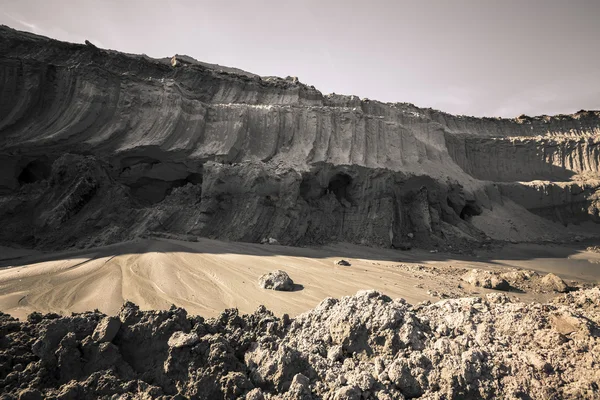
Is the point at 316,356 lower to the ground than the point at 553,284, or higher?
higher

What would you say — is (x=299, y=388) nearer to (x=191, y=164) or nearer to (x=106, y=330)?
(x=106, y=330)

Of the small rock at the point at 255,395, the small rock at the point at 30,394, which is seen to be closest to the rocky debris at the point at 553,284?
the small rock at the point at 255,395

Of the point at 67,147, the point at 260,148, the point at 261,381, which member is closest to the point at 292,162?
the point at 260,148

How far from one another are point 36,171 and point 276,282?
33.8ft

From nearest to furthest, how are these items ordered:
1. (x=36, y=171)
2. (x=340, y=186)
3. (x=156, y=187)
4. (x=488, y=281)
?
1. (x=488, y=281)
2. (x=36, y=171)
3. (x=156, y=187)
4. (x=340, y=186)

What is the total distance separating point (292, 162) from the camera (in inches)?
531

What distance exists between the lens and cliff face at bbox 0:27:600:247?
9.50 m

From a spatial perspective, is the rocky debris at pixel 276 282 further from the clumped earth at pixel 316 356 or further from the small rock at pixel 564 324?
the small rock at pixel 564 324

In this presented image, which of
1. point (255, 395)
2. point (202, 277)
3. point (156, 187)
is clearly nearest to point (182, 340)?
point (255, 395)

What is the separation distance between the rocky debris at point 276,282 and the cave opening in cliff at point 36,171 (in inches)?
377

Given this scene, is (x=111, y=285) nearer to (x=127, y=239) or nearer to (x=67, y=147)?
(x=127, y=239)

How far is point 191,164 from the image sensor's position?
1203cm

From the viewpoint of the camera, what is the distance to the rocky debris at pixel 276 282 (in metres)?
5.87

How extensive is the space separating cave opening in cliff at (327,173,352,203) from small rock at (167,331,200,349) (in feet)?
37.0
